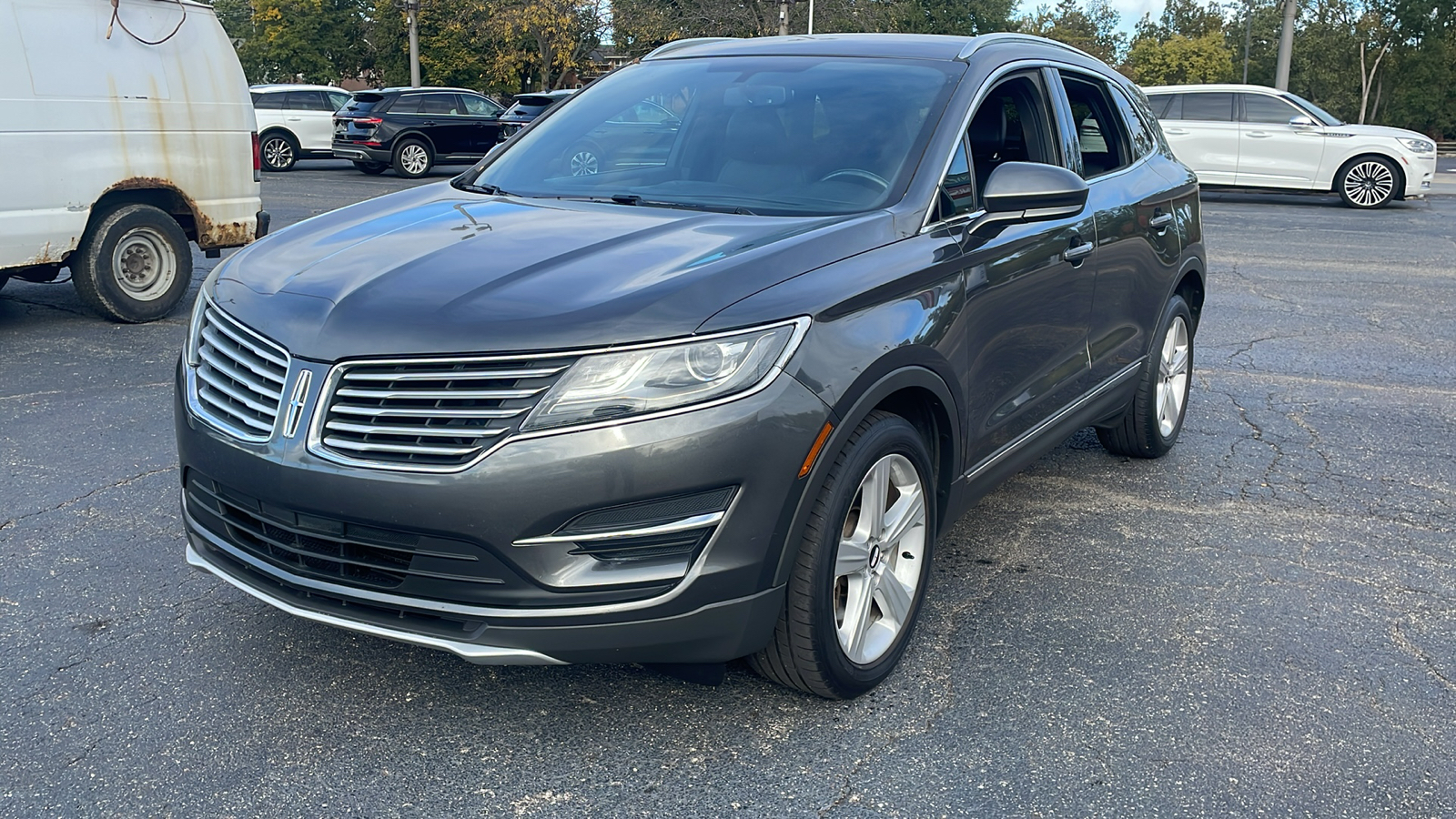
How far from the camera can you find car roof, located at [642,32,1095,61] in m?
4.26

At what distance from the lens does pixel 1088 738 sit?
3.14 meters

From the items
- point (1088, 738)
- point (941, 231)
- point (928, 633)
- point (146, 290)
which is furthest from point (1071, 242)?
point (146, 290)

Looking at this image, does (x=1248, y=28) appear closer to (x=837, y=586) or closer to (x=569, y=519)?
(x=837, y=586)

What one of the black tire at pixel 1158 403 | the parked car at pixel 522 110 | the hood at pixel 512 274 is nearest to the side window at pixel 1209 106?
the parked car at pixel 522 110

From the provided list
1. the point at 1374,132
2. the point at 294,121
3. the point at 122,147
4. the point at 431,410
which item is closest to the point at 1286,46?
the point at 1374,132

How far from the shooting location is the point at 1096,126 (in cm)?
512

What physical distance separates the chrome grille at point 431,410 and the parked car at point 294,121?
74.6 feet

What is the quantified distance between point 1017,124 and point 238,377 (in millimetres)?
2834

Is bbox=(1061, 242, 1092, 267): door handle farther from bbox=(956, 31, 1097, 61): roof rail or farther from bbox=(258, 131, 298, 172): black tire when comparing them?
bbox=(258, 131, 298, 172): black tire

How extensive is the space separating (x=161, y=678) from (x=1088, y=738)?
2452mm

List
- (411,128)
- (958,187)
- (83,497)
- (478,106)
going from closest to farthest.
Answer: (958,187), (83,497), (411,128), (478,106)

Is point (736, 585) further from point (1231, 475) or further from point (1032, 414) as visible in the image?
point (1231, 475)

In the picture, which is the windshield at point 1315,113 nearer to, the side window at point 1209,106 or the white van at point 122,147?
the side window at point 1209,106

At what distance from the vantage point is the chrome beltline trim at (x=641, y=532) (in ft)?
8.86
